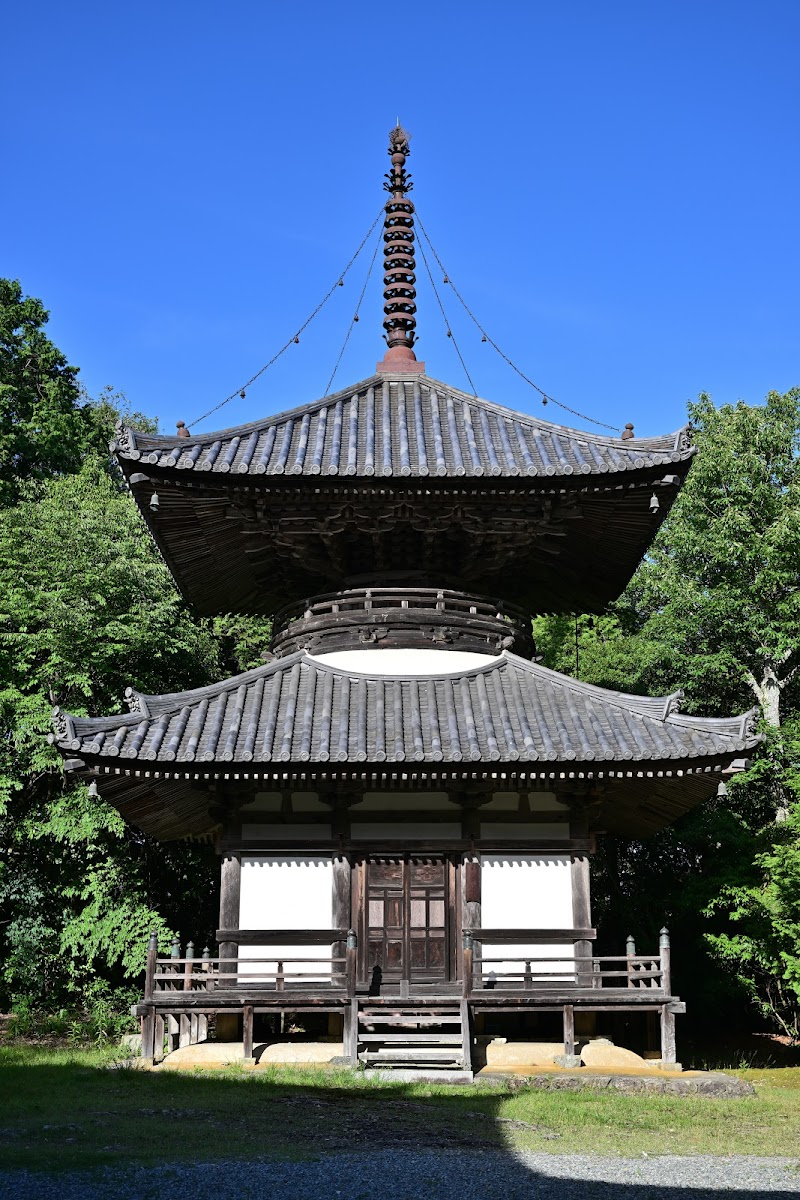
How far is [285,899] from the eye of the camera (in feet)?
52.3

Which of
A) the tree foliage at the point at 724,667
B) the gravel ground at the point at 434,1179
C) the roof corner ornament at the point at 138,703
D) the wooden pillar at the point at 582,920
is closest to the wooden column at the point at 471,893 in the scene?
the wooden pillar at the point at 582,920

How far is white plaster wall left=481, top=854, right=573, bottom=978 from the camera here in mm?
15789

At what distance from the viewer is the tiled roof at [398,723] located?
15.0 meters

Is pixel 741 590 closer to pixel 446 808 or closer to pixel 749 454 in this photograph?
pixel 749 454

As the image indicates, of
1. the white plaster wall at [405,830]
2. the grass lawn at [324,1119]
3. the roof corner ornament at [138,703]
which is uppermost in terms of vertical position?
the roof corner ornament at [138,703]

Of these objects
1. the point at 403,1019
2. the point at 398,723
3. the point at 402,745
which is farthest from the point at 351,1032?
the point at 398,723

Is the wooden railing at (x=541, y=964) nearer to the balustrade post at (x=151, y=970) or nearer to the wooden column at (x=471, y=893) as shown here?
the wooden column at (x=471, y=893)

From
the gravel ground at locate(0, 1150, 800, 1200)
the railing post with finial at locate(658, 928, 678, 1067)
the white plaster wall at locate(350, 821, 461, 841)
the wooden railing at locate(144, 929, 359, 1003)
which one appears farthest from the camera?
the white plaster wall at locate(350, 821, 461, 841)

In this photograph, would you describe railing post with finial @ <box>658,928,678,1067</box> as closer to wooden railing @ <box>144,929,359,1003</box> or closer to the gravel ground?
wooden railing @ <box>144,929,359,1003</box>

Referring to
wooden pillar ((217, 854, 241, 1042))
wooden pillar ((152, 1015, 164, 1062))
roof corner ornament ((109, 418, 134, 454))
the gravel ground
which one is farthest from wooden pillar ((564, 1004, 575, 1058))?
roof corner ornament ((109, 418, 134, 454))

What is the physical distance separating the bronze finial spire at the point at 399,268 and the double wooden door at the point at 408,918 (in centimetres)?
910

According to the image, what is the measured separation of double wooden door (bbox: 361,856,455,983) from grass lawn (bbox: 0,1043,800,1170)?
89.1 inches

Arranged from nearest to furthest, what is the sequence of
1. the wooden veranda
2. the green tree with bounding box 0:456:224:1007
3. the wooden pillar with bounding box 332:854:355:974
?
the wooden veranda
the wooden pillar with bounding box 332:854:355:974
the green tree with bounding box 0:456:224:1007

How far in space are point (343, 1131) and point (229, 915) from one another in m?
5.20
